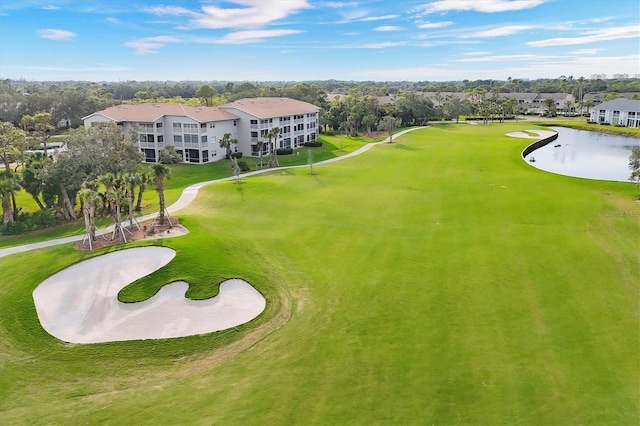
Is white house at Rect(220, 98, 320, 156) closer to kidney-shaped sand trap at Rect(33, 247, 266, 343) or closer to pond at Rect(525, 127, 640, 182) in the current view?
pond at Rect(525, 127, 640, 182)

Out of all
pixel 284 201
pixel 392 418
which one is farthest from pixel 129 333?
pixel 284 201

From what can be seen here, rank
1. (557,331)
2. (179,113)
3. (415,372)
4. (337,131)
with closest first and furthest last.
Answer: (415,372) → (557,331) → (179,113) → (337,131)

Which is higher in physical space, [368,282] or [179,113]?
[179,113]

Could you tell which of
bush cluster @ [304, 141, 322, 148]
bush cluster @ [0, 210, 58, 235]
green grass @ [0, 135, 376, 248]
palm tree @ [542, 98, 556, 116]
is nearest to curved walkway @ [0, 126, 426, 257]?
green grass @ [0, 135, 376, 248]

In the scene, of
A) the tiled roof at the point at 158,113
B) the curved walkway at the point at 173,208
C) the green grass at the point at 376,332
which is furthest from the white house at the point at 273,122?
the green grass at the point at 376,332

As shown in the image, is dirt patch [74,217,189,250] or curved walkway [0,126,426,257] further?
dirt patch [74,217,189,250]

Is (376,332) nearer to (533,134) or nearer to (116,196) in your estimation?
(116,196)

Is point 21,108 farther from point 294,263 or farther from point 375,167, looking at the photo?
point 294,263

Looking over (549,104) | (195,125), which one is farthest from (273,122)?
(549,104)
